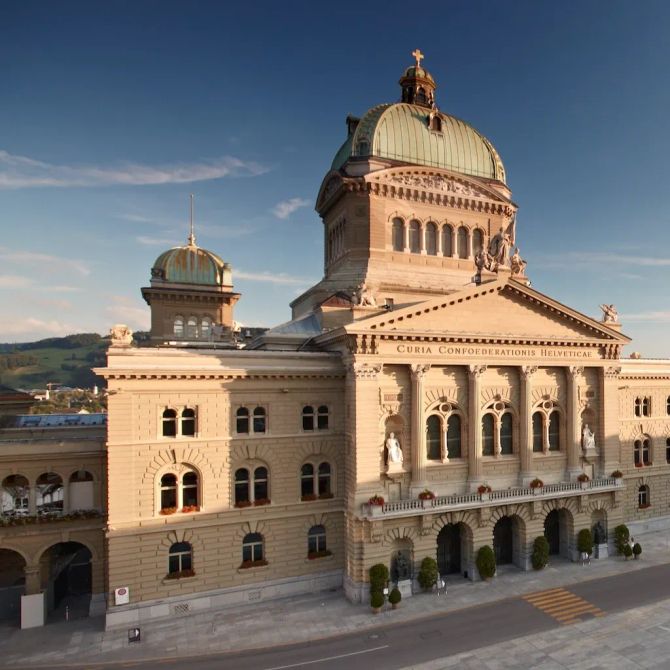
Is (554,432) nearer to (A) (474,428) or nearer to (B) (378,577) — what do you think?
(A) (474,428)

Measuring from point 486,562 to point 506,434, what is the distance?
8699 mm

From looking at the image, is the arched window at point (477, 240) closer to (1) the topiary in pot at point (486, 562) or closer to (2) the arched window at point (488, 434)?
(2) the arched window at point (488, 434)

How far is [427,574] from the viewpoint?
28938 mm

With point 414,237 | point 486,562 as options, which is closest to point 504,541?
point 486,562

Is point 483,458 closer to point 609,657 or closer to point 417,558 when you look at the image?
point 417,558

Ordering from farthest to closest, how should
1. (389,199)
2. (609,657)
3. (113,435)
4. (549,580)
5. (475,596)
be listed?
(389,199) → (549,580) → (475,596) → (113,435) → (609,657)

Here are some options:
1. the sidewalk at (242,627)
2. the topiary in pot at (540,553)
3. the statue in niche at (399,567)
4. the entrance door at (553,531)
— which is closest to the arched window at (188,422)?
the sidewalk at (242,627)

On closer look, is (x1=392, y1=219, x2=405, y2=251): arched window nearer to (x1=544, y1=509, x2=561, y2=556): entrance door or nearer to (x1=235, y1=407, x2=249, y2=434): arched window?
(x1=235, y1=407, x2=249, y2=434): arched window

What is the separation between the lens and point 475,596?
28.6 meters

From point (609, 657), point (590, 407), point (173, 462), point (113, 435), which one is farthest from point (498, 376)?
point (113, 435)

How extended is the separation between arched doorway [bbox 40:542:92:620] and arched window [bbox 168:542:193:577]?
5616 millimetres

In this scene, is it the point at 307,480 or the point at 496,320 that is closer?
the point at 307,480

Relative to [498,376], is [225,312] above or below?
above

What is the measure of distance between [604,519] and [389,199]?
99.6 ft
